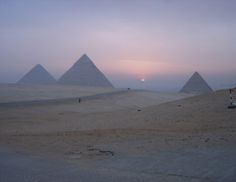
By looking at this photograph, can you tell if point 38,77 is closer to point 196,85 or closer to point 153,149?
point 196,85

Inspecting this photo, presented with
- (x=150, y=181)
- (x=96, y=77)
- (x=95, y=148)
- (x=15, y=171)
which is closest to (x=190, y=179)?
(x=150, y=181)

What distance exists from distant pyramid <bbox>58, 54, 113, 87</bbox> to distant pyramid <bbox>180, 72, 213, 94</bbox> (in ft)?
61.9

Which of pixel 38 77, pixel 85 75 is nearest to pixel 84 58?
pixel 85 75

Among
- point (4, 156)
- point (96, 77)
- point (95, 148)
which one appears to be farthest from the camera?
point (96, 77)

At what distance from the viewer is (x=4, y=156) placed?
10250 mm

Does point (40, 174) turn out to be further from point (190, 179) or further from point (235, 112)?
point (235, 112)

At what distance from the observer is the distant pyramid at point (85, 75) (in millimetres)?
92412

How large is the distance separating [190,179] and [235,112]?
11.4m

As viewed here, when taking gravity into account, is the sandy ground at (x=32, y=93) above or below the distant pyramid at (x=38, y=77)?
below

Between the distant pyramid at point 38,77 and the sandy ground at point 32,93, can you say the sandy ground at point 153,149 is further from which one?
the distant pyramid at point 38,77

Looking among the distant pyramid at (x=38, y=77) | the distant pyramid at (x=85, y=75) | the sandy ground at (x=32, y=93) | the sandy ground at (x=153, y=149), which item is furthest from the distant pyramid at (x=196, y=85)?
the sandy ground at (x=153, y=149)

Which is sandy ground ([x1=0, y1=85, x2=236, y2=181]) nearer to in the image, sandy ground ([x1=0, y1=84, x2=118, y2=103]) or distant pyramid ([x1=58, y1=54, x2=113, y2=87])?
sandy ground ([x1=0, y1=84, x2=118, y2=103])

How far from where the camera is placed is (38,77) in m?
107

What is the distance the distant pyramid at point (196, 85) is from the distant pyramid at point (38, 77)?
36098mm
